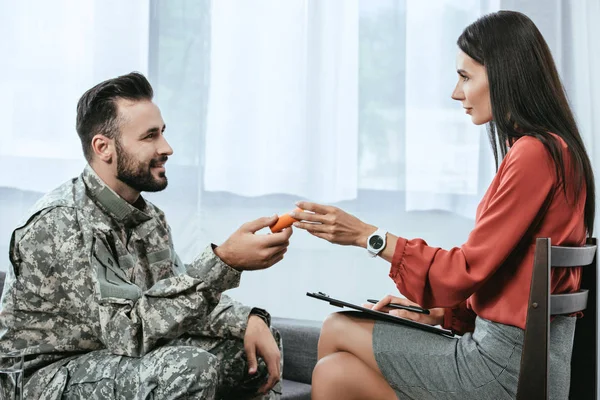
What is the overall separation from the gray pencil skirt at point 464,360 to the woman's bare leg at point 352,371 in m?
0.02

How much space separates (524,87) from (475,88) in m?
0.11

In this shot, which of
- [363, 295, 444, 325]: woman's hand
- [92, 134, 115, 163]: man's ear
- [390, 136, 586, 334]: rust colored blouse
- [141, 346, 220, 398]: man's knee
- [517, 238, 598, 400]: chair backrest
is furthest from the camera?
[92, 134, 115, 163]: man's ear

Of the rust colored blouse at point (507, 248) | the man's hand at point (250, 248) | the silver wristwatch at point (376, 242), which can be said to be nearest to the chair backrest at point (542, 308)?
the rust colored blouse at point (507, 248)

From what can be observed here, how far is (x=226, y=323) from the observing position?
2.04m

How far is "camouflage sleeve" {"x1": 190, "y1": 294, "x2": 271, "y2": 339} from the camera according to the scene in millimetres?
2035

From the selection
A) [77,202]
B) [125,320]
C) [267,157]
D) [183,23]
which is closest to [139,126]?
[77,202]

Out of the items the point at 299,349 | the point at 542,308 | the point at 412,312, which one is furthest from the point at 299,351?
the point at 542,308

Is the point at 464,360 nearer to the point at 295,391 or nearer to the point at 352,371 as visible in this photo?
the point at 352,371

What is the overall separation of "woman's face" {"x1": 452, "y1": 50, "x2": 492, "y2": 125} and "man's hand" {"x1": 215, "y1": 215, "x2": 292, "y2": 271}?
0.48 metres

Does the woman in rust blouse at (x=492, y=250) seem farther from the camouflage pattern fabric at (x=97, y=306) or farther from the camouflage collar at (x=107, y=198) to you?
the camouflage collar at (x=107, y=198)

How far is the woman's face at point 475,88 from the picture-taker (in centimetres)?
164

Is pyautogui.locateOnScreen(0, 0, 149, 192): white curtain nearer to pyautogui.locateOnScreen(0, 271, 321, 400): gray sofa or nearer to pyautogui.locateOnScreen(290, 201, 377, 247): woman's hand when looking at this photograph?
pyautogui.locateOnScreen(0, 271, 321, 400): gray sofa

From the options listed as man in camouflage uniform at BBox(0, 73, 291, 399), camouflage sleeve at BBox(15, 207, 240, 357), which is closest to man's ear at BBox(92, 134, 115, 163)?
man in camouflage uniform at BBox(0, 73, 291, 399)

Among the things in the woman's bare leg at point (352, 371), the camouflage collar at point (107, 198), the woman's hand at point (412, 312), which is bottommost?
the woman's bare leg at point (352, 371)
